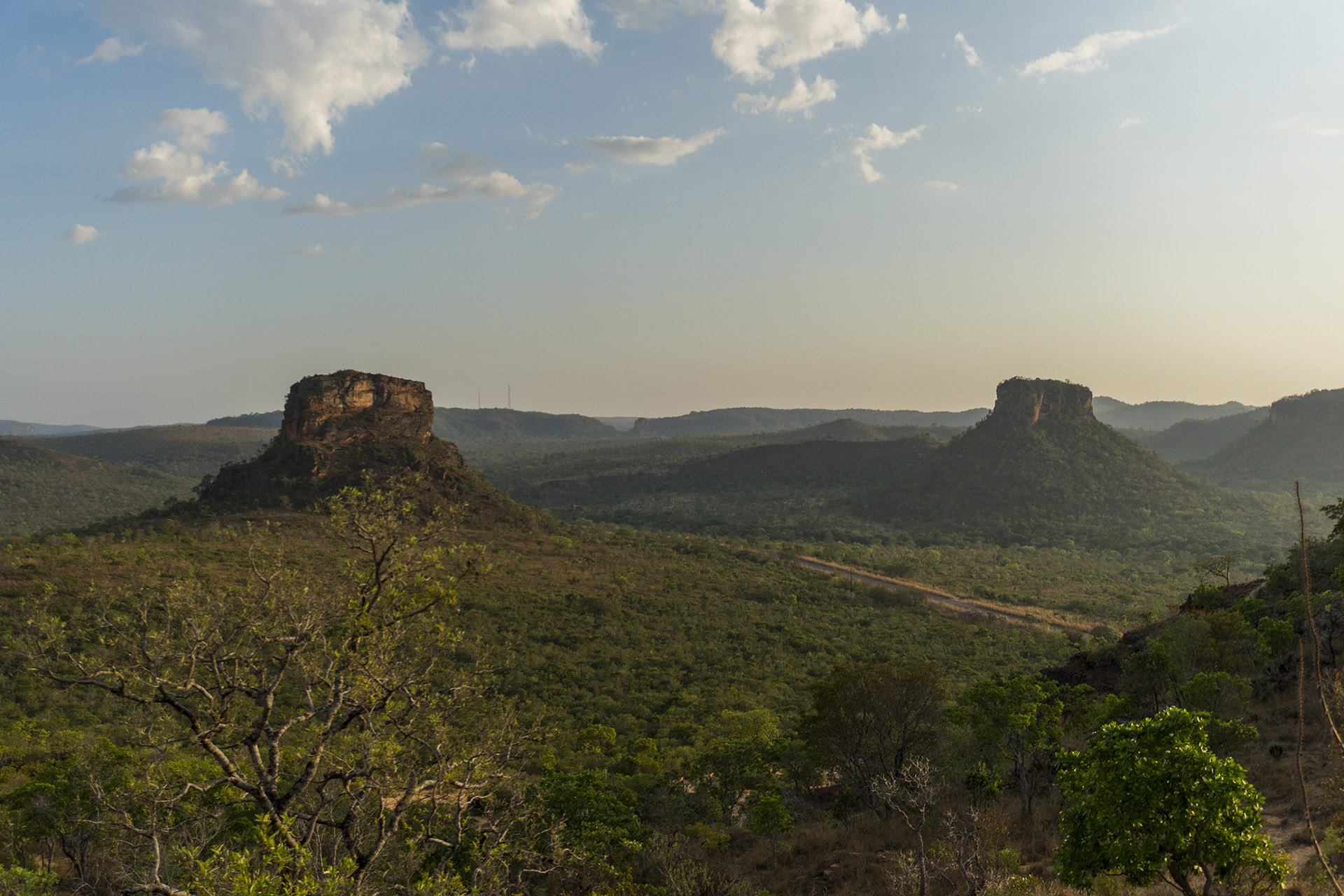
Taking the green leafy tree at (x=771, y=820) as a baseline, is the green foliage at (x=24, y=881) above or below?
above

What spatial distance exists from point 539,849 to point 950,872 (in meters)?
10.8

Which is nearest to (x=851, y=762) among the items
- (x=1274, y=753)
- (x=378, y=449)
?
(x=1274, y=753)

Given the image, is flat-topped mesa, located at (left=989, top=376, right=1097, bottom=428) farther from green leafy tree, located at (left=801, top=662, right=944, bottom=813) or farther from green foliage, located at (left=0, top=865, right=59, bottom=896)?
green foliage, located at (left=0, top=865, right=59, bottom=896)

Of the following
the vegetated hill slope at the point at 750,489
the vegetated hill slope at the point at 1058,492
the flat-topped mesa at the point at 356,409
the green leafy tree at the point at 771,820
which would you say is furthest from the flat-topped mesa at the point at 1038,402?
the green leafy tree at the point at 771,820

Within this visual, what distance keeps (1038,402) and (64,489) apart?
18172cm

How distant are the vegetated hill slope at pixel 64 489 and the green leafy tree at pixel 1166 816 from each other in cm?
12095

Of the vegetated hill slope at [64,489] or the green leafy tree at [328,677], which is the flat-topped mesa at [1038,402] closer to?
the green leafy tree at [328,677]

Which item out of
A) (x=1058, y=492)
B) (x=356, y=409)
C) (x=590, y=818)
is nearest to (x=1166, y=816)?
(x=590, y=818)

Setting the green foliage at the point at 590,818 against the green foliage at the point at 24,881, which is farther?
the green foliage at the point at 590,818

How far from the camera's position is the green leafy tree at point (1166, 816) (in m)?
9.03

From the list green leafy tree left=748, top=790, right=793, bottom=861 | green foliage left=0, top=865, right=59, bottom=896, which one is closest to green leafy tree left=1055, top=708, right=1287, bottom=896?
green leafy tree left=748, top=790, right=793, bottom=861

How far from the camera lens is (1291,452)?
15275 cm

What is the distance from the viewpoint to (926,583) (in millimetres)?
79062

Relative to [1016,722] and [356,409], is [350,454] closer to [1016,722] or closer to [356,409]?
[356,409]
